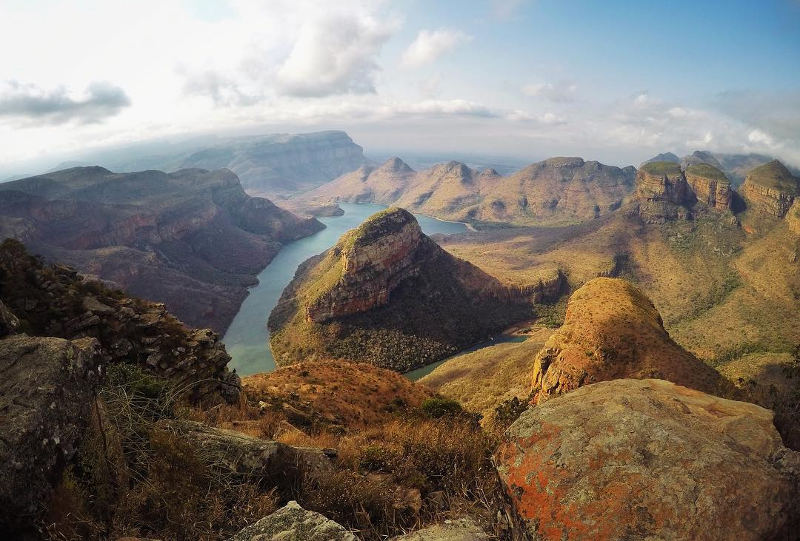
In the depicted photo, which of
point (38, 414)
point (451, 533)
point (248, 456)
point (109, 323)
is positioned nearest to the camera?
point (38, 414)

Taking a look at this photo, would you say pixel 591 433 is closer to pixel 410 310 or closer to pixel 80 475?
pixel 80 475

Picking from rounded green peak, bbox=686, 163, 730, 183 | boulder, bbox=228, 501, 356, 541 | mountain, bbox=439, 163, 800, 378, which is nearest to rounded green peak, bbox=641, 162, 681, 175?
mountain, bbox=439, 163, 800, 378

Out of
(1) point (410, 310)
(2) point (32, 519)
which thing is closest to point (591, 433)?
(2) point (32, 519)

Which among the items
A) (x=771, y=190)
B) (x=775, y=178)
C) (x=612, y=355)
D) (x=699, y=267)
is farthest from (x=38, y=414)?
(x=775, y=178)

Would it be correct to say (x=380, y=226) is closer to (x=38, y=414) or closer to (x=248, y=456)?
(x=248, y=456)

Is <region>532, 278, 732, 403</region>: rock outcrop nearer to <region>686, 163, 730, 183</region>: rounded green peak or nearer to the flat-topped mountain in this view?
the flat-topped mountain
